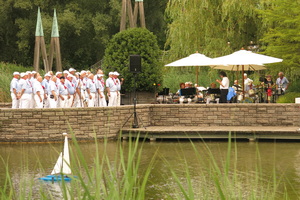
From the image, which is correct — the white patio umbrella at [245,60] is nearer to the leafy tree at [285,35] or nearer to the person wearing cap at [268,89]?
the leafy tree at [285,35]

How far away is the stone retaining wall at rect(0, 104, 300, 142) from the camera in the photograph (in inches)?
807

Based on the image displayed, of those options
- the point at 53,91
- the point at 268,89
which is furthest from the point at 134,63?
the point at 268,89

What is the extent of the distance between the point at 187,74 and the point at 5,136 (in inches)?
692

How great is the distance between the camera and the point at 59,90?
2408 cm

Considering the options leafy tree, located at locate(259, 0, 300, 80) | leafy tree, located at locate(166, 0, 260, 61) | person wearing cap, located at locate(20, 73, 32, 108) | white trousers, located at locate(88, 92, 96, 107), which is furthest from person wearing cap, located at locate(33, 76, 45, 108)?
leafy tree, located at locate(166, 0, 260, 61)

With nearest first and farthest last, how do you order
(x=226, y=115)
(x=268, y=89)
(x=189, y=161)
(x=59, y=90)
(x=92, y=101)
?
(x=189, y=161), (x=226, y=115), (x=59, y=90), (x=92, y=101), (x=268, y=89)

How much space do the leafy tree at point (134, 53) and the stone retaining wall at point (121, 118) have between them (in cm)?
620

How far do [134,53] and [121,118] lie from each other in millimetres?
7510

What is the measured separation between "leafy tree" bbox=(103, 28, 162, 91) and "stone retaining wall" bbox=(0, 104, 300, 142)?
620cm

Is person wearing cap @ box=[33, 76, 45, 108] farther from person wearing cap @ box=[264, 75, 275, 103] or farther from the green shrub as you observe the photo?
person wearing cap @ box=[264, 75, 275, 103]

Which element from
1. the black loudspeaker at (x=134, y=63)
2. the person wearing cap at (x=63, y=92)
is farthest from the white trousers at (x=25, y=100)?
the black loudspeaker at (x=134, y=63)

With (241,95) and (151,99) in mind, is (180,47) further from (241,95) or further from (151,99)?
(241,95)

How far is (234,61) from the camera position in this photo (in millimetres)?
24750

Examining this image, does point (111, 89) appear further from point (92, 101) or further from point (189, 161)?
point (189, 161)
